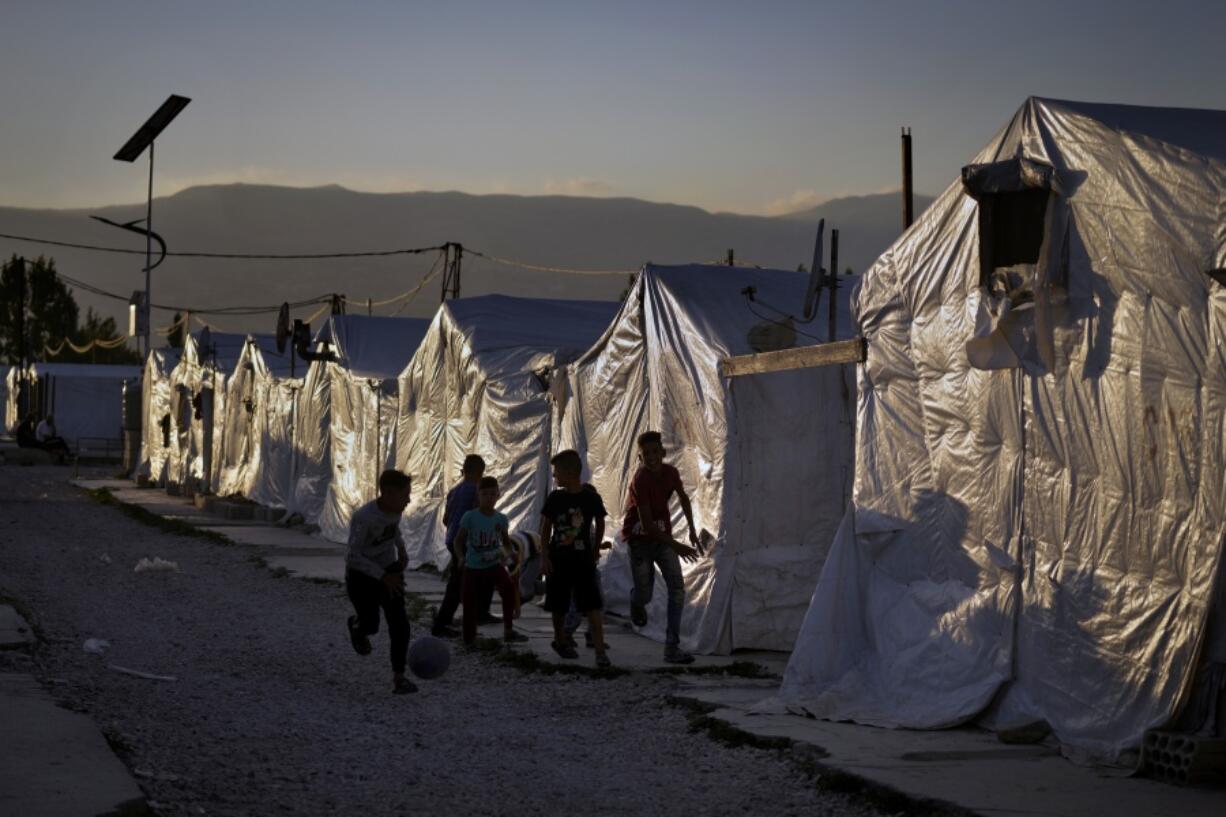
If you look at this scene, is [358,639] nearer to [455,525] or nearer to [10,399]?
[455,525]

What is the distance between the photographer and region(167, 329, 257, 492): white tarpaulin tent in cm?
3544

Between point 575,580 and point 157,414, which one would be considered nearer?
point 575,580

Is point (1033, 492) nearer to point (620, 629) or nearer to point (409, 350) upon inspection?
point (620, 629)

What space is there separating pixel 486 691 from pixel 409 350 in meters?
16.2

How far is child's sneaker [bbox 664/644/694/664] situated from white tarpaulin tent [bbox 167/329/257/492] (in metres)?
24.0

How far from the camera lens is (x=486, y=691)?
991 centimetres

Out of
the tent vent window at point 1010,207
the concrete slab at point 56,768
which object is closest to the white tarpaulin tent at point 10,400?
the concrete slab at point 56,768

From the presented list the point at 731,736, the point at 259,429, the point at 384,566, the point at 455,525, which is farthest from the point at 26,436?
the point at 731,736

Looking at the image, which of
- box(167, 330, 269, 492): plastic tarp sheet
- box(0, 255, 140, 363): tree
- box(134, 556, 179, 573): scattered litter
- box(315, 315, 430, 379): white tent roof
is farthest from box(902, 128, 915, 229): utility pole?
box(0, 255, 140, 363): tree

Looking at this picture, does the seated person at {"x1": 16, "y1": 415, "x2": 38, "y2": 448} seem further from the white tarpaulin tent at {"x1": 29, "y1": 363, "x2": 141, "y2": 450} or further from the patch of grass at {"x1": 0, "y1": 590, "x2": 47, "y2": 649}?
the patch of grass at {"x1": 0, "y1": 590, "x2": 47, "y2": 649}

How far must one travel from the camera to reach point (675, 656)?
10.8 meters

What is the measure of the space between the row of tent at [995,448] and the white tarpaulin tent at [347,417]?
29.5ft

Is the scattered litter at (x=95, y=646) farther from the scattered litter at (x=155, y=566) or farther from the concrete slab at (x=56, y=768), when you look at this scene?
the scattered litter at (x=155, y=566)

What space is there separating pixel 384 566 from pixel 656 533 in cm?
215
